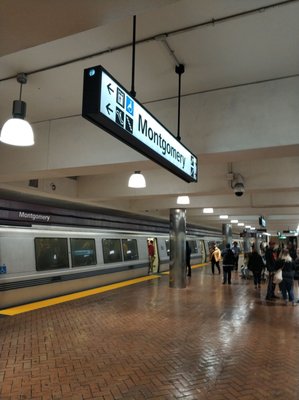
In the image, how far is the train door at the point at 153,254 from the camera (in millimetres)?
16961

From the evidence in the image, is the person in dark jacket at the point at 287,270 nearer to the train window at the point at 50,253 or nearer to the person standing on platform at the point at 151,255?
the train window at the point at 50,253

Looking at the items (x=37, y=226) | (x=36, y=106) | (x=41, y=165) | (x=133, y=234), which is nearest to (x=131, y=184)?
(x=41, y=165)

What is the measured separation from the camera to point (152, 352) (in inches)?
188

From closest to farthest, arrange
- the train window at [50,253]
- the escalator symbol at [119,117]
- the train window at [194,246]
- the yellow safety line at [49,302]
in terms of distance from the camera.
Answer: the escalator symbol at [119,117], the yellow safety line at [49,302], the train window at [50,253], the train window at [194,246]

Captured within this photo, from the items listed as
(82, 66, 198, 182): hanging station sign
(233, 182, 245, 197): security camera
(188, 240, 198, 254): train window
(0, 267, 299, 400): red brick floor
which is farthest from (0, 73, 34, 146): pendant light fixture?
(188, 240, 198, 254): train window

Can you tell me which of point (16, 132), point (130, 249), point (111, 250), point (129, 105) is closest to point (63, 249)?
point (111, 250)

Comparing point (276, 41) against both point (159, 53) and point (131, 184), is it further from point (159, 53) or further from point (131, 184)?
point (131, 184)

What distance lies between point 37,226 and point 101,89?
7.75 meters

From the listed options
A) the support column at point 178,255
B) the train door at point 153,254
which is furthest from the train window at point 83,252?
the train door at point 153,254

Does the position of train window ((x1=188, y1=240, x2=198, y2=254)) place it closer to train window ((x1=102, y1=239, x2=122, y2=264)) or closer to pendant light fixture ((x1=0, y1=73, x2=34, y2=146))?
train window ((x1=102, y1=239, x2=122, y2=264))

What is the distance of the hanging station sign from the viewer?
7.04ft

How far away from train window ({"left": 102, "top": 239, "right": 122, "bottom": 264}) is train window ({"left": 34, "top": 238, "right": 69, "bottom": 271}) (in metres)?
2.70

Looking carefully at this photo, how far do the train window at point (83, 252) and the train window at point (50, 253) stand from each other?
16.4 inches

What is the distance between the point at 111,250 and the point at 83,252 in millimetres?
2299
